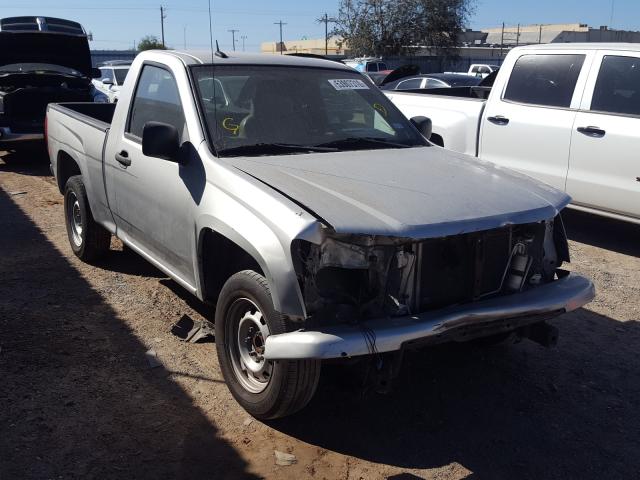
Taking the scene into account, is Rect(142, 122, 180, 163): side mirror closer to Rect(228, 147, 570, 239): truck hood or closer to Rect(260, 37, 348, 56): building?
Rect(228, 147, 570, 239): truck hood

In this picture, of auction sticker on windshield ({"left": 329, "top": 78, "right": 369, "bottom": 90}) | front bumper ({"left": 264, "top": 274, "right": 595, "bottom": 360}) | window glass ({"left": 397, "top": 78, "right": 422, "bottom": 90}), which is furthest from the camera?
window glass ({"left": 397, "top": 78, "right": 422, "bottom": 90})

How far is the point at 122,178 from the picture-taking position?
16.4 feet

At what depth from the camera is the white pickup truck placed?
6.62m

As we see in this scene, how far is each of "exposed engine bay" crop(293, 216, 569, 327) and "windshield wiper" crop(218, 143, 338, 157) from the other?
1135 mm

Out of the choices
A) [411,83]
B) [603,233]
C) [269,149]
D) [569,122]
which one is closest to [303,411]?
[269,149]

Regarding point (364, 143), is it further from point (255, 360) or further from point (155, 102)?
point (255, 360)

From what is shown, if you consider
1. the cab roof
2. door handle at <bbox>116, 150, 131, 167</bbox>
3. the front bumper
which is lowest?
the front bumper

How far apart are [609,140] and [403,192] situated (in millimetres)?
3845

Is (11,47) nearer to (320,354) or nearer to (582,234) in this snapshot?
(582,234)

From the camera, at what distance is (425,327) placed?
3.21m

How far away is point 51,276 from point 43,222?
6.83 feet

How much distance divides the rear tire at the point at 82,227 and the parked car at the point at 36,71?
510cm

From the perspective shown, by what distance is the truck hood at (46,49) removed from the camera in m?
11.7

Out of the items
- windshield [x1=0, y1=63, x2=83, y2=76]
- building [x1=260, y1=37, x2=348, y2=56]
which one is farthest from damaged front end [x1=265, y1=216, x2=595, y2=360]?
building [x1=260, y1=37, x2=348, y2=56]
